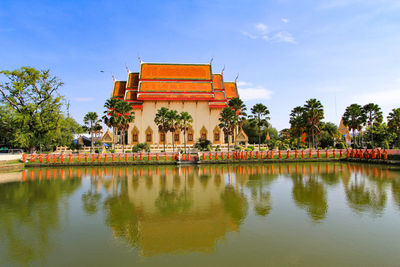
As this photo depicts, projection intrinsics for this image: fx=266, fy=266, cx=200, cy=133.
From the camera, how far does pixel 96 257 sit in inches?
251

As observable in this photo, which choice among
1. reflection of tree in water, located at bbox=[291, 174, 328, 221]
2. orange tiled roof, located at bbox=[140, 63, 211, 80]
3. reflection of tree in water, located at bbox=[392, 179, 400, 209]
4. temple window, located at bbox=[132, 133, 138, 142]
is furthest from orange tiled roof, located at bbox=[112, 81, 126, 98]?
reflection of tree in water, located at bbox=[392, 179, 400, 209]

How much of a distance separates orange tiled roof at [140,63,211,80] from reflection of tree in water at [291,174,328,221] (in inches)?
1332

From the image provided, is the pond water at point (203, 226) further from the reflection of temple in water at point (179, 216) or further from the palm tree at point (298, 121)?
the palm tree at point (298, 121)

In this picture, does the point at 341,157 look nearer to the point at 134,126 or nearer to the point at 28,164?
the point at 134,126

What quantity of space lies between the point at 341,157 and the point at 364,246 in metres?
27.4

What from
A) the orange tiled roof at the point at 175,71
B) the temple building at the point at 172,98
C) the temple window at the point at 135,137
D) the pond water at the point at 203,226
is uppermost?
the orange tiled roof at the point at 175,71

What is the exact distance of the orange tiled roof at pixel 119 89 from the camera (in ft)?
152

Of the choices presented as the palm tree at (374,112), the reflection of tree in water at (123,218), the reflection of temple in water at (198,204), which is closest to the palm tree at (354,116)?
the palm tree at (374,112)

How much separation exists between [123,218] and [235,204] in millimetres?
4555

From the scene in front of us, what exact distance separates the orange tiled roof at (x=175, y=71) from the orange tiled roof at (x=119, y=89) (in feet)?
13.9

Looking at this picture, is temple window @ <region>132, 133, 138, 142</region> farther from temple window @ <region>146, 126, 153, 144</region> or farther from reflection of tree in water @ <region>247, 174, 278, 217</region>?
reflection of tree in water @ <region>247, 174, 278, 217</region>

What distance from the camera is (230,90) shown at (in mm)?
50219

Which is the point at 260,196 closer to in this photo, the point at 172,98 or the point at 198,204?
the point at 198,204

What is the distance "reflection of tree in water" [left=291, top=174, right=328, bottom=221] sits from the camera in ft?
32.4
